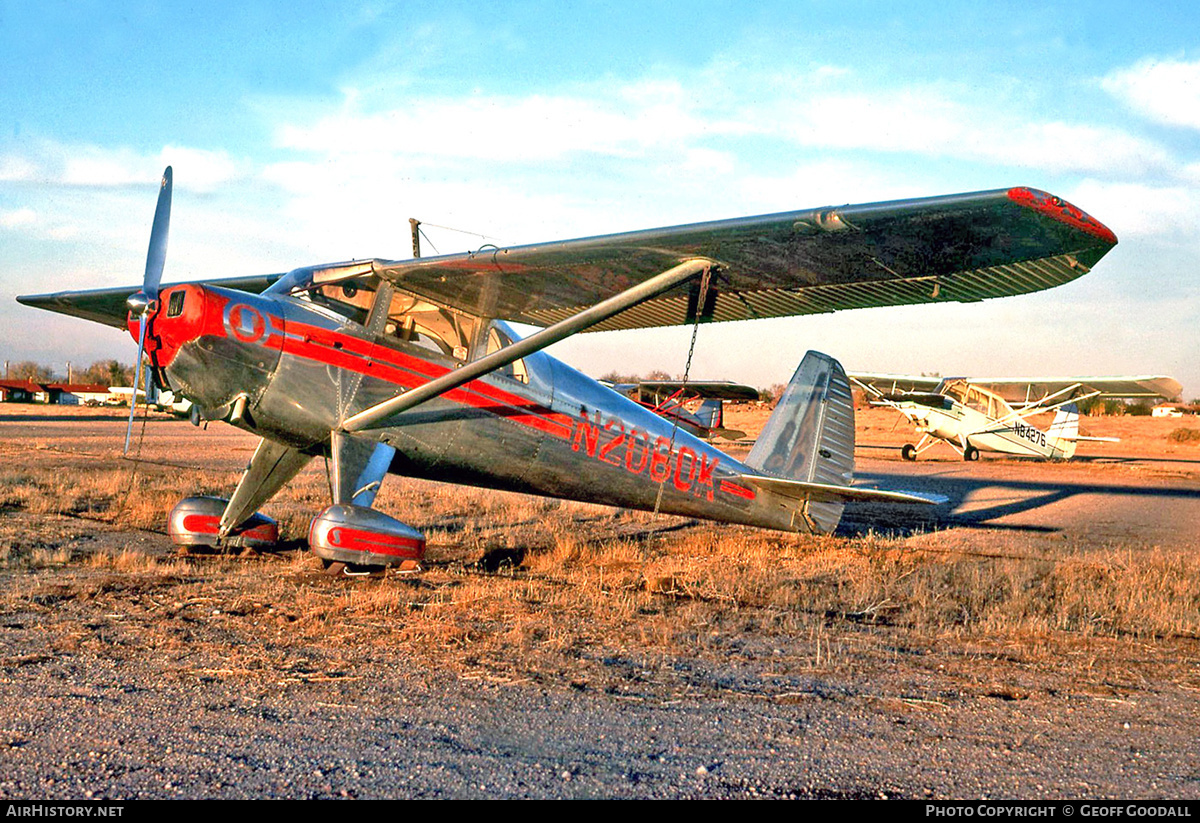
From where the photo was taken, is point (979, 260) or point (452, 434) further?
point (452, 434)

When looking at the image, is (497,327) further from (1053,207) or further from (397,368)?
(1053,207)

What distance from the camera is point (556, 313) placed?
8336mm

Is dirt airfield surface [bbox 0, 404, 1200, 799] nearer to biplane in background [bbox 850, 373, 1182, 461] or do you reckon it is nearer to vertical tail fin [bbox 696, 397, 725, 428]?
vertical tail fin [bbox 696, 397, 725, 428]

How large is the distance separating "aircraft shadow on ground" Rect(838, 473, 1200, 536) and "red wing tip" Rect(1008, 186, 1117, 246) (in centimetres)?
502

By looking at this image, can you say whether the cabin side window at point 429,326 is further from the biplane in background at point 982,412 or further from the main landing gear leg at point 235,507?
the biplane in background at point 982,412

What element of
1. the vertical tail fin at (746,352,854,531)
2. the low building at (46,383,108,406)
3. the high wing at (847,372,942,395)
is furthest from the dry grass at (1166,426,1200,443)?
the low building at (46,383,108,406)

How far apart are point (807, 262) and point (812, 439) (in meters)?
4.16

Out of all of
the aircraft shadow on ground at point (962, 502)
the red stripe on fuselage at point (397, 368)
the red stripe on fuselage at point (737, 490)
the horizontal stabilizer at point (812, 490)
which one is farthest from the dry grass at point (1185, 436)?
the red stripe on fuselage at point (397, 368)

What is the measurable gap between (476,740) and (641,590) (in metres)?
3.82

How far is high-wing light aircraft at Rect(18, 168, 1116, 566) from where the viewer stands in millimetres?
5895

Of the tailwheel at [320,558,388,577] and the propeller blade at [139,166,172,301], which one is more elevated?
the propeller blade at [139,166,172,301]

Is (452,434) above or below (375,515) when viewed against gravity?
above
